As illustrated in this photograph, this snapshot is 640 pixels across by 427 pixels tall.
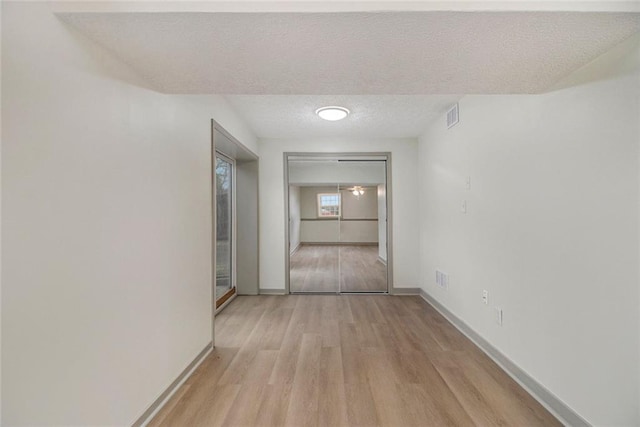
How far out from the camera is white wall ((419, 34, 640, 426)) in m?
1.31

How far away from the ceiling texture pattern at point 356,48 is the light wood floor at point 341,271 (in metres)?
3.26

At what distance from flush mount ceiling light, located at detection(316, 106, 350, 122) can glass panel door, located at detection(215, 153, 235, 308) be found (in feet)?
4.99

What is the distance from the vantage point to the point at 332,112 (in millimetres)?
3045

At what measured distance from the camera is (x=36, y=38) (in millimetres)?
1031

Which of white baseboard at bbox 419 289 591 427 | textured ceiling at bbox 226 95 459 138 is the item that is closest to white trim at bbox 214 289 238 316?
textured ceiling at bbox 226 95 459 138

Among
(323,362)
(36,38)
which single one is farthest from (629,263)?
(36,38)

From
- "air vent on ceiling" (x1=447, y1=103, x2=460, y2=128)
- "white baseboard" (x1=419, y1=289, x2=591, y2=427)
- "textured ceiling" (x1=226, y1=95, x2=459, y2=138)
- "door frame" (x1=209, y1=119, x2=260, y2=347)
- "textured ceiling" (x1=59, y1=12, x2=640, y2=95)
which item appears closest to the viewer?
"textured ceiling" (x1=59, y1=12, x2=640, y2=95)

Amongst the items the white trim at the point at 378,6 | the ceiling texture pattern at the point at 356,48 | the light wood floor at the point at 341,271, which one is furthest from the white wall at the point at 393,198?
the white trim at the point at 378,6

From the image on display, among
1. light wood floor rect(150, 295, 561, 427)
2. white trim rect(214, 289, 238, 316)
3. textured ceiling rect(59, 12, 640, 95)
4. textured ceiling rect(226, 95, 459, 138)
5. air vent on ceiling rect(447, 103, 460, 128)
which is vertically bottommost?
light wood floor rect(150, 295, 561, 427)

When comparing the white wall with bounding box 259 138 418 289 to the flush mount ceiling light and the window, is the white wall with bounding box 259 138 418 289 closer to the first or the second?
the window

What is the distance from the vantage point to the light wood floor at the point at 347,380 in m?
1.68

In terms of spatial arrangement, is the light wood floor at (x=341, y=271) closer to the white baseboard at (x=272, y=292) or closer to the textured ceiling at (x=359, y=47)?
the white baseboard at (x=272, y=292)

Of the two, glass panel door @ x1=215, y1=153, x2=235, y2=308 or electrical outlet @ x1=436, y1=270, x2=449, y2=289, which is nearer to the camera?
electrical outlet @ x1=436, y1=270, x2=449, y2=289

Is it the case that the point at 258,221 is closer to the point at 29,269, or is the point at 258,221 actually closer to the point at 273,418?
the point at 273,418
